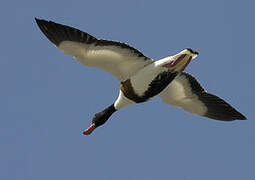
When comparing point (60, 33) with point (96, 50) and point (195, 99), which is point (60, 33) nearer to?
point (96, 50)

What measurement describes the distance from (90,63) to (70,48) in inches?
24.4

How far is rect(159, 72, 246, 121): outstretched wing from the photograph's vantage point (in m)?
13.9

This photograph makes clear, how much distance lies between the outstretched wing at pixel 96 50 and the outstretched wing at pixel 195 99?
1292mm

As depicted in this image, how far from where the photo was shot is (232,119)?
46.1ft

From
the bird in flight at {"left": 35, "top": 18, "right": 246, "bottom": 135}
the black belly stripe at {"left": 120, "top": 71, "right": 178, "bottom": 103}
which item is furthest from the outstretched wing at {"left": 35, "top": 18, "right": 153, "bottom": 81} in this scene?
the black belly stripe at {"left": 120, "top": 71, "right": 178, "bottom": 103}

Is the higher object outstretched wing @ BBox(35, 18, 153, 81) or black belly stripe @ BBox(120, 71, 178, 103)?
outstretched wing @ BBox(35, 18, 153, 81)

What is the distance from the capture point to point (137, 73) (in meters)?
13.1

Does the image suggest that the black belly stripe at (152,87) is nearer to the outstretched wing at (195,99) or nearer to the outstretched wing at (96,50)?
the outstretched wing at (96,50)

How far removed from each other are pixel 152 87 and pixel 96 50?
154 centimetres

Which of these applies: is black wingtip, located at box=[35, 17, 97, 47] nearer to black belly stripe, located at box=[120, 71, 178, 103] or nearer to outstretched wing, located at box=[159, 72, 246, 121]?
black belly stripe, located at box=[120, 71, 178, 103]

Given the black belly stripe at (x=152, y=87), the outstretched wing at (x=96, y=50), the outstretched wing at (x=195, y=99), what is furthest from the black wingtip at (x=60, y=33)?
the outstretched wing at (x=195, y=99)

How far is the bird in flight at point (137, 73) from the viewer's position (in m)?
12.1

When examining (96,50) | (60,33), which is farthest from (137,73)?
(60,33)

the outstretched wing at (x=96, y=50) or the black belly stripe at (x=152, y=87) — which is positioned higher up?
the outstretched wing at (x=96, y=50)
